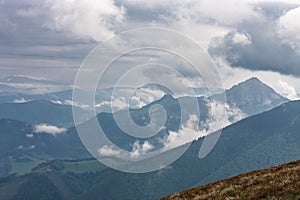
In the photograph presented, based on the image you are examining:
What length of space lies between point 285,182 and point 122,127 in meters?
17.6

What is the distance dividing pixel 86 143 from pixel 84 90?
23.1 feet

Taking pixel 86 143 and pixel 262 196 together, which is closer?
pixel 262 196

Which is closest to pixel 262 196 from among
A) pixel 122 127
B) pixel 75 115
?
pixel 122 127

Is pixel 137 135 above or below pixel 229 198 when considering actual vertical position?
above

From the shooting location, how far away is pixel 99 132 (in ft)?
132

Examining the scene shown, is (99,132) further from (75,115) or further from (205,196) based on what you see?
(205,196)

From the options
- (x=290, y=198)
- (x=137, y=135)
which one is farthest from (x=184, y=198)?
(x=290, y=198)

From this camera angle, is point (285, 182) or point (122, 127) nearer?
point (285, 182)

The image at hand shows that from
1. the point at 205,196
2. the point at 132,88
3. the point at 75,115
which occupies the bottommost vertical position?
the point at 205,196

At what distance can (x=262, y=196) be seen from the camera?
26.4 m

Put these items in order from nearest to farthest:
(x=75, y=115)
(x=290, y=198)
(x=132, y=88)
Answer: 1. (x=290, y=198)
2. (x=75, y=115)
3. (x=132, y=88)

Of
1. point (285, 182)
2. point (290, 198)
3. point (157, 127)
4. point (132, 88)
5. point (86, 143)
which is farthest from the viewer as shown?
point (157, 127)

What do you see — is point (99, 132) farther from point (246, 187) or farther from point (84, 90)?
point (246, 187)

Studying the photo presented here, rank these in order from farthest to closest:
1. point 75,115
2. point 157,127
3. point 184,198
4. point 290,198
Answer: point 157,127 < point 75,115 < point 184,198 < point 290,198
